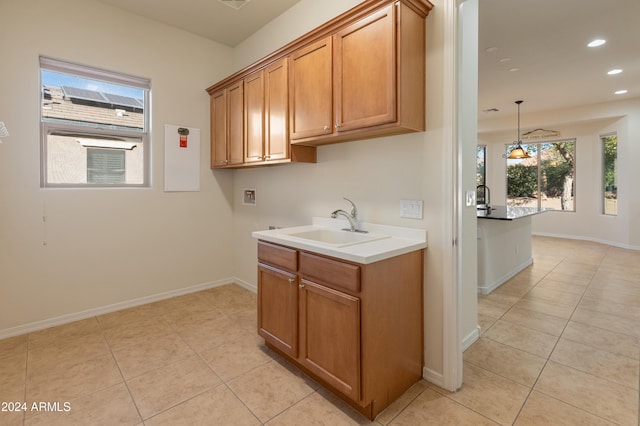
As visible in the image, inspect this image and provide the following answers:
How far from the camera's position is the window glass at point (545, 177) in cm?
745

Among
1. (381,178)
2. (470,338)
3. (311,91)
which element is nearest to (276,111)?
(311,91)

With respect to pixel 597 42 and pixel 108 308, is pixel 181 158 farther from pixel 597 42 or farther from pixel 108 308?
pixel 597 42

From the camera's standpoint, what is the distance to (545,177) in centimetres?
782

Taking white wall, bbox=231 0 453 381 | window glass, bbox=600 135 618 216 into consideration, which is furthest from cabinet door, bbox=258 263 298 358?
window glass, bbox=600 135 618 216

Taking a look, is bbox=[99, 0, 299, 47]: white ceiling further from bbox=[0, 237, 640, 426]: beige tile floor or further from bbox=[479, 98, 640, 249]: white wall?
bbox=[479, 98, 640, 249]: white wall

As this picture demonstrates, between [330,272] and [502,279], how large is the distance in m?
3.15

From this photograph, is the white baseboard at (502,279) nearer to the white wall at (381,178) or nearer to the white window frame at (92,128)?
the white wall at (381,178)

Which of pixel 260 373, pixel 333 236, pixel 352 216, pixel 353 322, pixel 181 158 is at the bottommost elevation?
pixel 260 373

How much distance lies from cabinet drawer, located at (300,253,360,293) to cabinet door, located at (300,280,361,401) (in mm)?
46

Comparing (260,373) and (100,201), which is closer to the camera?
(260,373)

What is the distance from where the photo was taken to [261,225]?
359cm

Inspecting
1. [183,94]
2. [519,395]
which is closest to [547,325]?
[519,395]

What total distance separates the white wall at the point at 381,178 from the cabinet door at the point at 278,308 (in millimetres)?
778

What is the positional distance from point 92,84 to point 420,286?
140 inches
